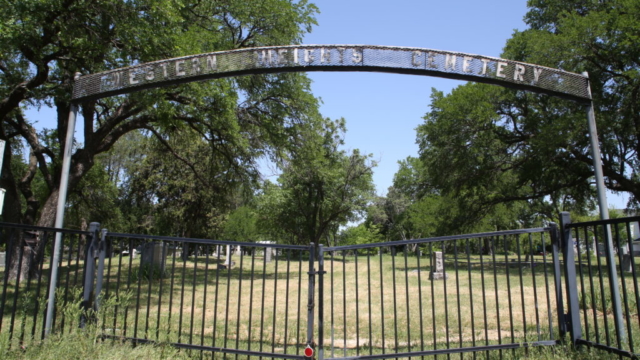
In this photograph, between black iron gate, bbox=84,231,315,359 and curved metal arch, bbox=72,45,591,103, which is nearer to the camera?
black iron gate, bbox=84,231,315,359

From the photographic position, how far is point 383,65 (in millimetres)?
5301

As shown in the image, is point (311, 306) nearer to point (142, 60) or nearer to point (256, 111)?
point (142, 60)

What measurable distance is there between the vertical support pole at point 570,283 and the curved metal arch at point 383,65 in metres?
1.75

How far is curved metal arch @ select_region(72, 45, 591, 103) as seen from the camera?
5.25 meters

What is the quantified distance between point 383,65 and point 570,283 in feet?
9.98

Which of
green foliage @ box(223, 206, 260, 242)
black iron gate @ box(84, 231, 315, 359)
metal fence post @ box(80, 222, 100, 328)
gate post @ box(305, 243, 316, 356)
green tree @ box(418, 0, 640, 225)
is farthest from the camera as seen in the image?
green foliage @ box(223, 206, 260, 242)

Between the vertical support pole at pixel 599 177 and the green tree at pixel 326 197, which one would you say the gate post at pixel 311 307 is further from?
the green tree at pixel 326 197

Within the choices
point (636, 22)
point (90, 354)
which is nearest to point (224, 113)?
point (90, 354)

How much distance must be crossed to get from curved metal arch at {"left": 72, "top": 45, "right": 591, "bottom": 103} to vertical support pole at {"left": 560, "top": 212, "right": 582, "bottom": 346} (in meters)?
1.75

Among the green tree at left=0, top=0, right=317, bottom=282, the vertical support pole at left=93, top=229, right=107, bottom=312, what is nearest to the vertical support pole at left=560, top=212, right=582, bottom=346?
the vertical support pole at left=93, top=229, right=107, bottom=312

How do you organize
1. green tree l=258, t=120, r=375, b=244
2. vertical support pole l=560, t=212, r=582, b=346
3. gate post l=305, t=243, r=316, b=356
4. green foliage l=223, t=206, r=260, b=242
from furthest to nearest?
green foliage l=223, t=206, r=260, b=242, green tree l=258, t=120, r=375, b=244, gate post l=305, t=243, r=316, b=356, vertical support pole l=560, t=212, r=582, b=346

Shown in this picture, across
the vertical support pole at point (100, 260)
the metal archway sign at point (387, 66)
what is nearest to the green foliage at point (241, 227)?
the metal archway sign at point (387, 66)

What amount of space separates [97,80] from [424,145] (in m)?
20.8

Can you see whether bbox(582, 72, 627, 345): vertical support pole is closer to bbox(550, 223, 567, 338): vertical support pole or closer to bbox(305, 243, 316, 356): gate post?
bbox(550, 223, 567, 338): vertical support pole
